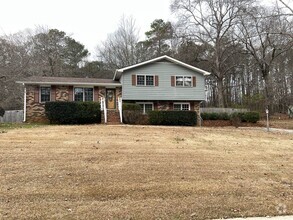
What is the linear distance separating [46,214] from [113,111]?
63.7 ft

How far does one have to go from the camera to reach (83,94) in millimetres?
25812

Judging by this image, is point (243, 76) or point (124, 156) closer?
point (124, 156)

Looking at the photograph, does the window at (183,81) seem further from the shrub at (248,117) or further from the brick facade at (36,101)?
the brick facade at (36,101)

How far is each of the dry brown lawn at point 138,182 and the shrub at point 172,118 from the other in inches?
503

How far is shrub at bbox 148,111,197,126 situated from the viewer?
76.1ft

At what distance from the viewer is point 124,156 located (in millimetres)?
8711

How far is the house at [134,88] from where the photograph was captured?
80.2 feet

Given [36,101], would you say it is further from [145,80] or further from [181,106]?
[181,106]

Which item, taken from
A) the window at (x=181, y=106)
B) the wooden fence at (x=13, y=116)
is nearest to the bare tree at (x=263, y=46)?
the window at (x=181, y=106)

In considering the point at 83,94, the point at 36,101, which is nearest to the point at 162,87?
the point at 83,94

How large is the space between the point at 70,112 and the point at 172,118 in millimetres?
7420

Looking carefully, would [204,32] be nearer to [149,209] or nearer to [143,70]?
[143,70]

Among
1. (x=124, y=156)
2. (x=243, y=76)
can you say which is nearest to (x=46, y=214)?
(x=124, y=156)

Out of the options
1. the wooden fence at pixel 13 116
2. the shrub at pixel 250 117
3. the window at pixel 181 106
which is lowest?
the shrub at pixel 250 117
